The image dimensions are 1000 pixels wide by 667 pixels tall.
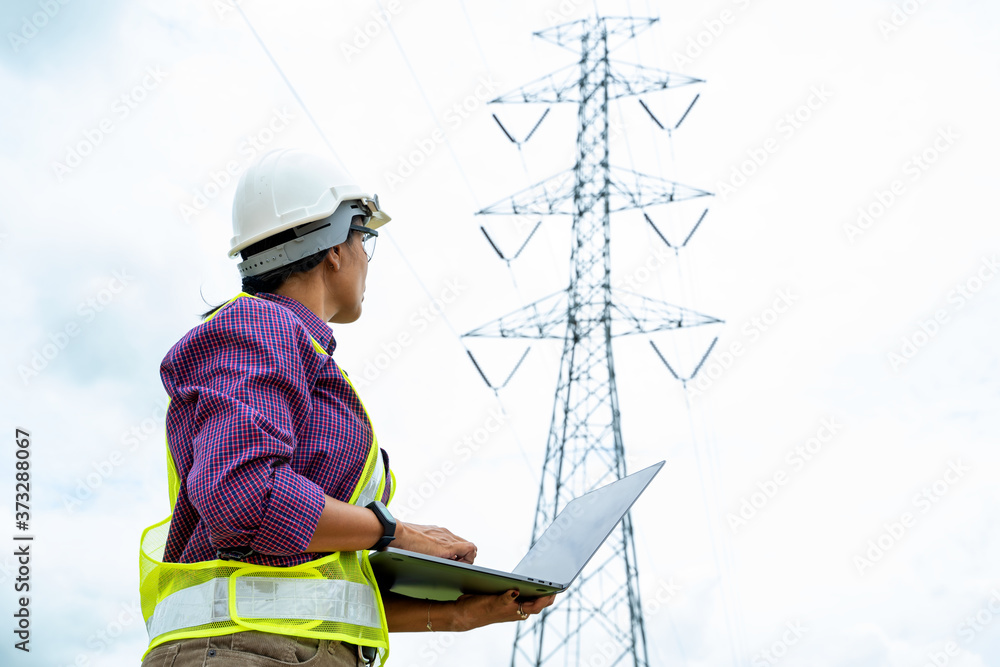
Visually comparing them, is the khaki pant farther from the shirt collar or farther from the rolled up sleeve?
the shirt collar

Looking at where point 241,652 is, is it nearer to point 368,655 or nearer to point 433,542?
point 368,655

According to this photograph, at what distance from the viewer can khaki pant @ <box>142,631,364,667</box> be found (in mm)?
1614

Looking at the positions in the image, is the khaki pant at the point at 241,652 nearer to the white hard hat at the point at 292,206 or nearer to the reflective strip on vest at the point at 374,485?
the reflective strip on vest at the point at 374,485

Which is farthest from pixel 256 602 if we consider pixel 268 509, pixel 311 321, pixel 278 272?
pixel 278 272

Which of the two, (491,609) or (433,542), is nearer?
(433,542)

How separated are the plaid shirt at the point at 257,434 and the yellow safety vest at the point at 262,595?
0.10 ft

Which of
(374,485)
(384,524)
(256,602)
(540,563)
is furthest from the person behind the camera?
(540,563)

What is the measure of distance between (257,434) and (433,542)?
57cm

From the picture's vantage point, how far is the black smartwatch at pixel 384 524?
182 centimetres

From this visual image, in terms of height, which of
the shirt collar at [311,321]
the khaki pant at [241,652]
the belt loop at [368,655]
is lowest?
the khaki pant at [241,652]

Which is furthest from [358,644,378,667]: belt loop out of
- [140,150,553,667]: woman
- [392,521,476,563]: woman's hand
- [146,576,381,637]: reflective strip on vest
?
[392,521,476,563]: woman's hand

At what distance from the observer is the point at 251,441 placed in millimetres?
1577

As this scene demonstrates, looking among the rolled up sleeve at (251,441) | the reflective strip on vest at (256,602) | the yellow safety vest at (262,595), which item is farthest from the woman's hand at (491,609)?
the rolled up sleeve at (251,441)

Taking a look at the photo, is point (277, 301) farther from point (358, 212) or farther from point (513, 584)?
point (513, 584)
